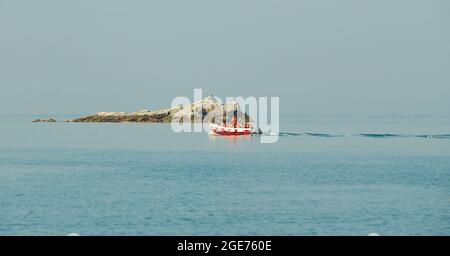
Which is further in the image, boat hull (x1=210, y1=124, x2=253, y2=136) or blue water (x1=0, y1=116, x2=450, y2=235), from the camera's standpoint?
boat hull (x1=210, y1=124, x2=253, y2=136)

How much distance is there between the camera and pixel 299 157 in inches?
3511

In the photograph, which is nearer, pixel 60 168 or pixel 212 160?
pixel 60 168

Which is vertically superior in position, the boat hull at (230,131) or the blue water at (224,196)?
the boat hull at (230,131)

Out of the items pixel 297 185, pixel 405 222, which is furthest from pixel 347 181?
pixel 405 222

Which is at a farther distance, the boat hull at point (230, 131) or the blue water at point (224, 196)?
the boat hull at point (230, 131)

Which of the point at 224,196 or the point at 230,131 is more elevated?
the point at 230,131

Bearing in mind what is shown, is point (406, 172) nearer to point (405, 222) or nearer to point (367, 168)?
point (367, 168)

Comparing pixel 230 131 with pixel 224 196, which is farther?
pixel 230 131

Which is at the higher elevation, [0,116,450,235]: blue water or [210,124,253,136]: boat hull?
[210,124,253,136]: boat hull

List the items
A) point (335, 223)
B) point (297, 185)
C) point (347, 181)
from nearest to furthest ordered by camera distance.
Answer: point (335, 223) < point (297, 185) < point (347, 181)
